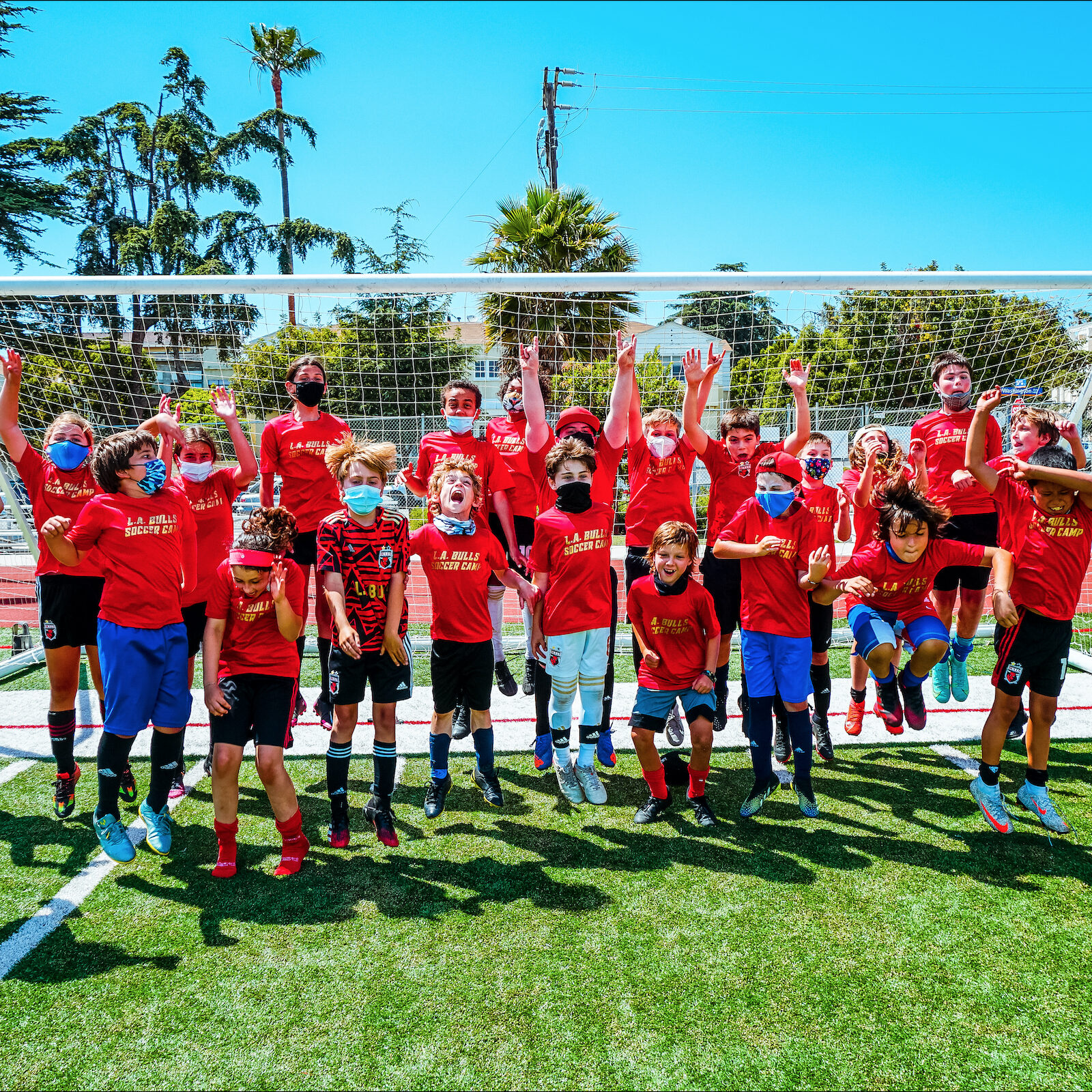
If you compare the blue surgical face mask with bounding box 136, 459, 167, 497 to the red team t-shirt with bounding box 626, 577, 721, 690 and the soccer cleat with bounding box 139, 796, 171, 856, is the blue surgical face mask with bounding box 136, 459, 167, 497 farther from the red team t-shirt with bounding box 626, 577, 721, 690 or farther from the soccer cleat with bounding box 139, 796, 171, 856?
the red team t-shirt with bounding box 626, 577, 721, 690

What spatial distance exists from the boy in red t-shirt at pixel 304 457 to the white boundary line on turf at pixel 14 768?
1.93m

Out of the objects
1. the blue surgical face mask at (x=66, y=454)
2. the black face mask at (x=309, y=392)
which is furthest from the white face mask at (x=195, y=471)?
the black face mask at (x=309, y=392)

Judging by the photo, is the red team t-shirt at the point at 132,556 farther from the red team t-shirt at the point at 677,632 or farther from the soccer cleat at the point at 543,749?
the red team t-shirt at the point at 677,632

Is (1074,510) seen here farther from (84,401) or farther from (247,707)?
(84,401)

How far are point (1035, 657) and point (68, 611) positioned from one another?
560 cm

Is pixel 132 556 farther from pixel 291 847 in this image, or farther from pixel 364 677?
pixel 291 847

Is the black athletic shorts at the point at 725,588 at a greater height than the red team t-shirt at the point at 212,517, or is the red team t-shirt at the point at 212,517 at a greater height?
the red team t-shirt at the point at 212,517

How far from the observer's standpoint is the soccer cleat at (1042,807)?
430 cm

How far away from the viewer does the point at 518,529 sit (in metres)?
6.07

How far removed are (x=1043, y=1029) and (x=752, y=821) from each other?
1826mm

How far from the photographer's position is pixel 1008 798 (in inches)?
189

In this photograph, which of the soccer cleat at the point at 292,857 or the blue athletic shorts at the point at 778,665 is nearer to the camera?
the soccer cleat at the point at 292,857

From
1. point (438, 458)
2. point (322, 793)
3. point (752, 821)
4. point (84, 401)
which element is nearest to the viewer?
point (752, 821)

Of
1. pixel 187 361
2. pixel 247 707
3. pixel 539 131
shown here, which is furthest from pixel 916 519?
pixel 539 131
